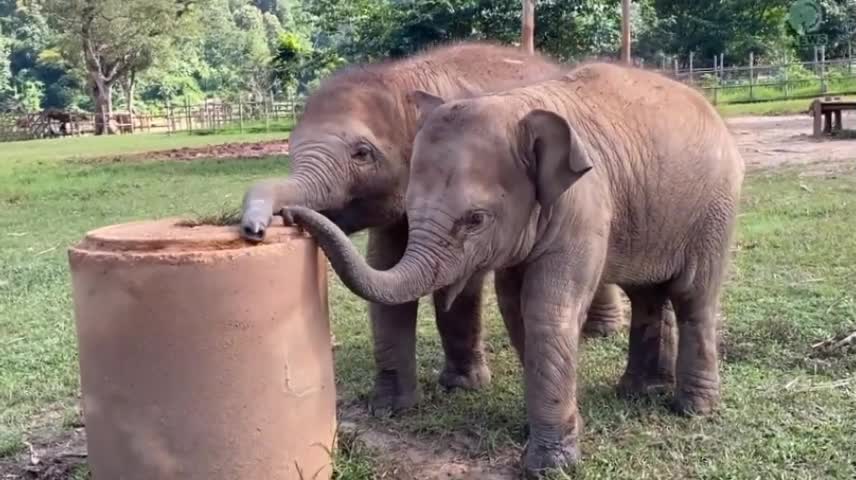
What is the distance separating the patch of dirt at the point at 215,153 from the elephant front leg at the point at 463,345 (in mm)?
14976

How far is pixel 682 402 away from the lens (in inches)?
179

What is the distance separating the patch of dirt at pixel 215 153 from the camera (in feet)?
67.7

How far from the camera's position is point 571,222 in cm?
388

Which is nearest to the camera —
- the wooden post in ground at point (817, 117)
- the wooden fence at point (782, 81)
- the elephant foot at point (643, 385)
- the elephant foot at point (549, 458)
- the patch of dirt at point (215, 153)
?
the elephant foot at point (549, 458)

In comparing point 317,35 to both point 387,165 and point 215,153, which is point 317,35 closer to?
point 215,153

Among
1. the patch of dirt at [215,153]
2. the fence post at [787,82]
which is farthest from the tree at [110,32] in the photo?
the fence post at [787,82]

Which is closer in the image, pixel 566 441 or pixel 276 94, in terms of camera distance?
pixel 566 441

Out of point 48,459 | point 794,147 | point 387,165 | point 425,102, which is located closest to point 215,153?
point 794,147

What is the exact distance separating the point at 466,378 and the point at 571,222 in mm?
1514

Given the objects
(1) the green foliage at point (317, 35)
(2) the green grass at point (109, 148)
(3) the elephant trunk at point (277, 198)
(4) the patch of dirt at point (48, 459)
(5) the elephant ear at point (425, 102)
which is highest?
(1) the green foliage at point (317, 35)

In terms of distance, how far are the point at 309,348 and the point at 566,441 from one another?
1.07 metres

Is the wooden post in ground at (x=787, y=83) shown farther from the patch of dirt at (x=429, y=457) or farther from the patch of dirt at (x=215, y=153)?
the patch of dirt at (x=429, y=457)

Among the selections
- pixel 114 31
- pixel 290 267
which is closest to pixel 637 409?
pixel 290 267

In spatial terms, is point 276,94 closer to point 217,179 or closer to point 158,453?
point 217,179
